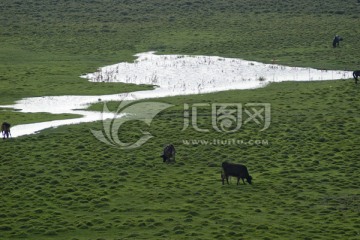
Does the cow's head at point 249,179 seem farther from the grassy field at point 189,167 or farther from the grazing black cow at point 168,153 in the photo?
the grazing black cow at point 168,153

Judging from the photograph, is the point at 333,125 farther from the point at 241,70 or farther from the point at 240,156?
the point at 241,70

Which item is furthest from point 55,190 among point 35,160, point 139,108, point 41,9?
point 41,9

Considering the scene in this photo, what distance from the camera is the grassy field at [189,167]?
79.3 ft

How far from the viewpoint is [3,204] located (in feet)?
87.0

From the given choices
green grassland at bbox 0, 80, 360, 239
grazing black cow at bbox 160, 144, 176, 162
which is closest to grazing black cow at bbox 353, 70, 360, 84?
green grassland at bbox 0, 80, 360, 239

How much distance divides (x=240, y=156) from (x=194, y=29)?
4210 centimetres

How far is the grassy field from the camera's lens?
952 inches
